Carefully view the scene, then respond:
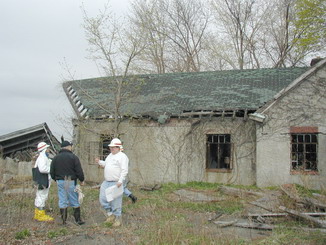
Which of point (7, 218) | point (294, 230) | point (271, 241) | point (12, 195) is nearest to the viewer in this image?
point (271, 241)

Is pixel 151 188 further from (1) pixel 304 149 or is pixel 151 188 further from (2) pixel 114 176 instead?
(2) pixel 114 176

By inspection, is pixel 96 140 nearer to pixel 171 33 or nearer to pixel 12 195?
pixel 12 195

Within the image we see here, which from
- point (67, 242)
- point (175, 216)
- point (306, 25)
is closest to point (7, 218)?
point (67, 242)

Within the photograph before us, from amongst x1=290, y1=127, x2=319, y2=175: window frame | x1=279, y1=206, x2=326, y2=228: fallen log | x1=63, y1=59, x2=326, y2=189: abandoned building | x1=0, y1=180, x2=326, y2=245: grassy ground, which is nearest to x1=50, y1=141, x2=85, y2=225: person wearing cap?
x1=0, y1=180, x2=326, y2=245: grassy ground

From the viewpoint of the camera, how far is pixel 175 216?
8.91 m

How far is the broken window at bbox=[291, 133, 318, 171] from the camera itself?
14.0 meters

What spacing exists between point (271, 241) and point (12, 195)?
825cm

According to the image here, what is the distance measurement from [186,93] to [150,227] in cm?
1113

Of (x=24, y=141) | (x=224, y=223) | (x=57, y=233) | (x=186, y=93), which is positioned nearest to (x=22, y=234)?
(x=57, y=233)

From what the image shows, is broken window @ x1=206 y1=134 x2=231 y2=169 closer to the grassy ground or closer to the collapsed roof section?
the grassy ground

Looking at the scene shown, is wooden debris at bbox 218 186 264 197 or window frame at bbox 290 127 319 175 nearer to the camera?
wooden debris at bbox 218 186 264 197

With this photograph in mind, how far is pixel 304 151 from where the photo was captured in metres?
13.9

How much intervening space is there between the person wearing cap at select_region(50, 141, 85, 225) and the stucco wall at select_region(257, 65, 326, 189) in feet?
26.3

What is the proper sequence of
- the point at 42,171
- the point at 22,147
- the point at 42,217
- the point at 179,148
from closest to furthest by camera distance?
the point at 42,217, the point at 42,171, the point at 179,148, the point at 22,147
